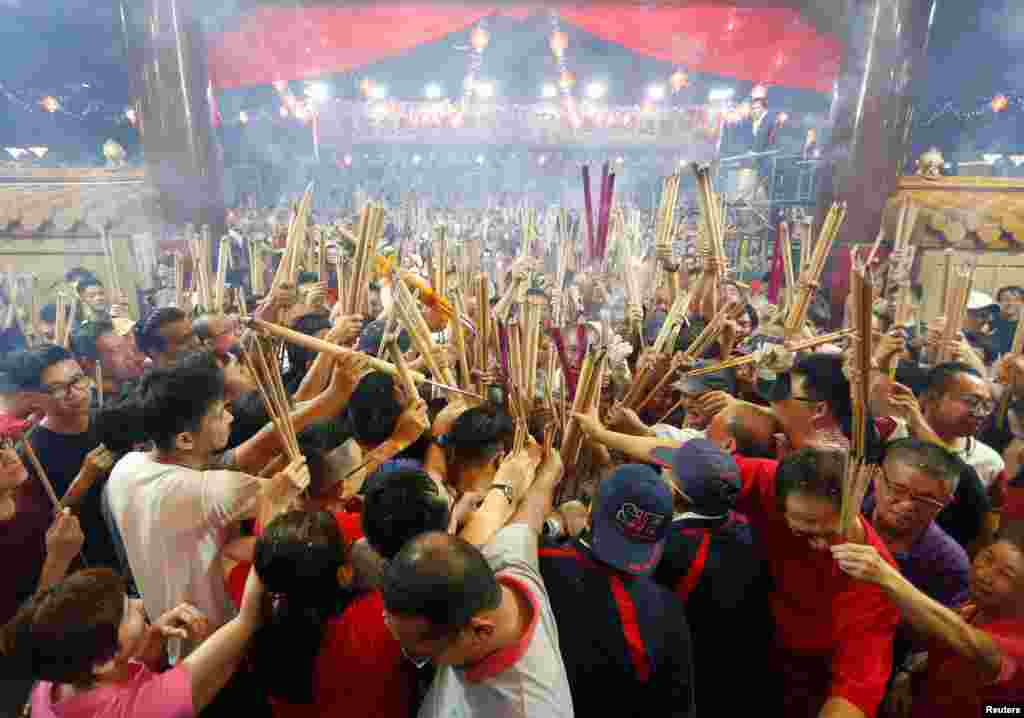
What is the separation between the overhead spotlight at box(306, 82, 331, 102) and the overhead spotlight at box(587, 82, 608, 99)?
369cm

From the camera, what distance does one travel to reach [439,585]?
2.36 feet

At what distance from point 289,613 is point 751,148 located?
7.42m

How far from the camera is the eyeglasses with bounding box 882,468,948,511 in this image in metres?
1.13

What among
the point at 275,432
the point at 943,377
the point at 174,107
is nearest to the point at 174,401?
the point at 275,432

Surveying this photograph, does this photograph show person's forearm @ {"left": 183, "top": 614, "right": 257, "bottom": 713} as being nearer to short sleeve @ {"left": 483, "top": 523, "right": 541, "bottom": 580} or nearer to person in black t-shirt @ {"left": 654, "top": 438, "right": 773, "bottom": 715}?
short sleeve @ {"left": 483, "top": 523, "right": 541, "bottom": 580}

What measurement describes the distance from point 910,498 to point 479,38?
23.3 feet

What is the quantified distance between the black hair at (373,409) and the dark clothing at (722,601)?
72 centimetres

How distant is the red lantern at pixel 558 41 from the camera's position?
269 inches

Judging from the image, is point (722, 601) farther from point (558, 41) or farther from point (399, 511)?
point (558, 41)

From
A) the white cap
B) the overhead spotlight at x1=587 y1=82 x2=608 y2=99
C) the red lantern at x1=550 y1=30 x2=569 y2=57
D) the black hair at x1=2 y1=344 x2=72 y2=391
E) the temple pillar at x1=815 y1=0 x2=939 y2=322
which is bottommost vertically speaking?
the white cap

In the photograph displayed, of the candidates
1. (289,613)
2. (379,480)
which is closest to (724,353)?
(379,480)

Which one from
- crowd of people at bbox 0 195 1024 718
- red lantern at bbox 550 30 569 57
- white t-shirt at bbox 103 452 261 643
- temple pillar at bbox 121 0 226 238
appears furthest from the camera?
red lantern at bbox 550 30 569 57

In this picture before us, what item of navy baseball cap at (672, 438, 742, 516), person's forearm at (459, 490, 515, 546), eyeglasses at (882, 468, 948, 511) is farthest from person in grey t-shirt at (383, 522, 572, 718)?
eyeglasses at (882, 468, 948, 511)

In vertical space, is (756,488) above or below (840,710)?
above
